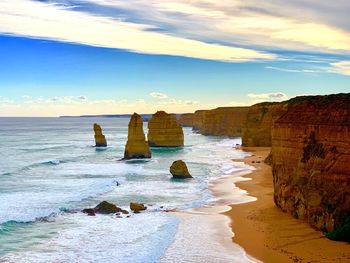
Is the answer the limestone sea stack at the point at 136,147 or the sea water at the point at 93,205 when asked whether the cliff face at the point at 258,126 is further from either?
the limestone sea stack at the point at 136,147

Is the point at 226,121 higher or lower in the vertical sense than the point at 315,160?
higher

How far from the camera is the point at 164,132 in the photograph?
9925 cm

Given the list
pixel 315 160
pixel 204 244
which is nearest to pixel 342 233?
pixel 315 160

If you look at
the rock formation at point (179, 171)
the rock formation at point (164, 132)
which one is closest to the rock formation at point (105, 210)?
the rock formation at point (179, 171)

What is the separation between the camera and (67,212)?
35.1m

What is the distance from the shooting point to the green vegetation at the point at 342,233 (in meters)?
23.5

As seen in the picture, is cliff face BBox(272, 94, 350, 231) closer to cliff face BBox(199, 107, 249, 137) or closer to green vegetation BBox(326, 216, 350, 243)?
green vegetation BBox(326, 216, 350, 243)

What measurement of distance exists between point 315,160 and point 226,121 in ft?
391

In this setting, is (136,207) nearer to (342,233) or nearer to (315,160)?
(315,160)

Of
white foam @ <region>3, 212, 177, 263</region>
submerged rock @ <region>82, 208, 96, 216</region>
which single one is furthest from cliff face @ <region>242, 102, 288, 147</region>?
white foam @ <region>3, 212, 177, 263</region>

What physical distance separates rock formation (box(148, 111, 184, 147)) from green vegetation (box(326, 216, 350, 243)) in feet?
242

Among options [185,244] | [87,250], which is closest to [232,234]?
[185,244]

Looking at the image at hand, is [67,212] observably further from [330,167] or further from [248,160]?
[248,160]

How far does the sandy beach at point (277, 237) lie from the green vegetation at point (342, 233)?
33 centimetres
